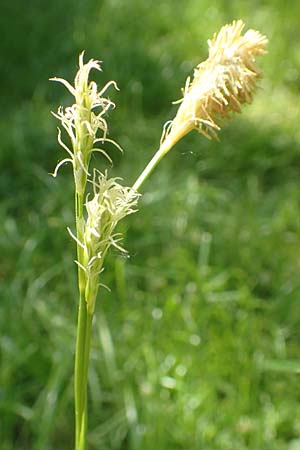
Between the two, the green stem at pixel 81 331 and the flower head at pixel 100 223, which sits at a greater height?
the flower head at pixel 100 223

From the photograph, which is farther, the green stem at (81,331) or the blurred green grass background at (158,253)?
the blurred green grass background at (158,253)

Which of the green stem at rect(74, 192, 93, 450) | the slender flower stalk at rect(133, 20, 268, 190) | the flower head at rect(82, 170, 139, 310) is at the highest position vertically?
the slender flower stalk at rect(133, 20, 268, 190)

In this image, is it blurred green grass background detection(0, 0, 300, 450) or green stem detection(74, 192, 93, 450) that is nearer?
green stem detection(74, 192, 93, 450)

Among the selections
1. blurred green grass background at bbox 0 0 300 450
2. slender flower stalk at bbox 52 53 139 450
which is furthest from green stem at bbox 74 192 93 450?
blurred green grass background at bbox 0 0 300 450

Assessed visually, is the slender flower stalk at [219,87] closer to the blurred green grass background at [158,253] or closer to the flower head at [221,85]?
the flower head at [221,85]

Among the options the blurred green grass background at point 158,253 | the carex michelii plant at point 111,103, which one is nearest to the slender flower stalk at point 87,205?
the carex michelii plant at point 111,103

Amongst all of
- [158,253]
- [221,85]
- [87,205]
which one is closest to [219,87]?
[221,85]

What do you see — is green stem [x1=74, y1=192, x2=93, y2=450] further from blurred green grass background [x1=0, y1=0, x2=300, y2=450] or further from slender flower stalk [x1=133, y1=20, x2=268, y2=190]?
blurred green grass background [x1=0, y1=0, x2=300, y2=450]
